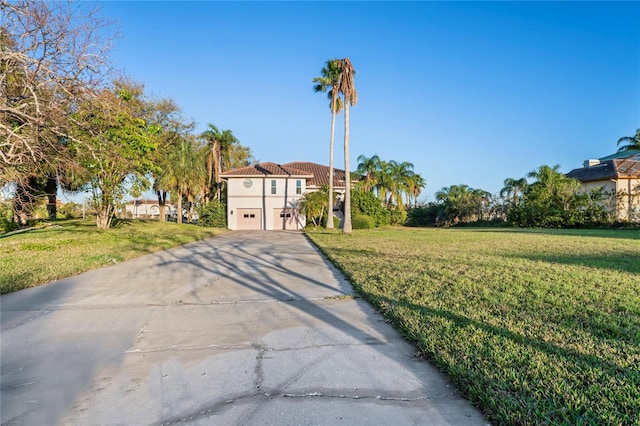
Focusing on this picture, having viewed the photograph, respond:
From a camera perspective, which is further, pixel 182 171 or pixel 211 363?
pixel 182 171

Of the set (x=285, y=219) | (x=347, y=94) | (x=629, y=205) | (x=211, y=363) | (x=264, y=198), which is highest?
(x=347, y=94)

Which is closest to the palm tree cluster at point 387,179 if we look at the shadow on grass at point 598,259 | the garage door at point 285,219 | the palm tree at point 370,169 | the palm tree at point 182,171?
the palm tree at point 370,169

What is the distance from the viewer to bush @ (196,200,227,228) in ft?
101

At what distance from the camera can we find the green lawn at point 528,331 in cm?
240

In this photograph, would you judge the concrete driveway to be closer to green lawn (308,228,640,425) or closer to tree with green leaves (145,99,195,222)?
green lawn (308,228,640,425)

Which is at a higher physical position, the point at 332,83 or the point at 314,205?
the point at 332,83

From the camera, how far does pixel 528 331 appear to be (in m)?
3.74

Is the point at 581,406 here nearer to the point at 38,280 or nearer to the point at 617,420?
the point at 617,420

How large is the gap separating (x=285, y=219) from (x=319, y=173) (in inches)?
315

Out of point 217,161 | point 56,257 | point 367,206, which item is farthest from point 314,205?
point 56,257

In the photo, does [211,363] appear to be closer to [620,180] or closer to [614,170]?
[620,180]

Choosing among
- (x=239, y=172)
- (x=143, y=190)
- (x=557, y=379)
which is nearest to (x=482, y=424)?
(x=557, y=379)

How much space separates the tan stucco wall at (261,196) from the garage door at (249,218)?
312 mm

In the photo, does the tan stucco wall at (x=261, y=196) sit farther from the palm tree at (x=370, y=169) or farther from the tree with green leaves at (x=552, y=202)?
the tree with green leaves at (x=552, y=202)
